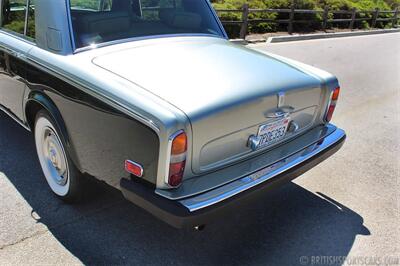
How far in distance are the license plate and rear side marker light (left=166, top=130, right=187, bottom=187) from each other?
2.02ft

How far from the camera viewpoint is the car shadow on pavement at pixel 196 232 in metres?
2.64

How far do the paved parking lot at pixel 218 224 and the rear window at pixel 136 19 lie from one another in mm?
1099

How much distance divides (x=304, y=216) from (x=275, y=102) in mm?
1130

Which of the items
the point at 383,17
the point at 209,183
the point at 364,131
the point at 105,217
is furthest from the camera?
the point at 383,17

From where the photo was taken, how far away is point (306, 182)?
370 cm

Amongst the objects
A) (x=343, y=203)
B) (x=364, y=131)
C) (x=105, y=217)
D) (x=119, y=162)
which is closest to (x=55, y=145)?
(x=105, y=217)

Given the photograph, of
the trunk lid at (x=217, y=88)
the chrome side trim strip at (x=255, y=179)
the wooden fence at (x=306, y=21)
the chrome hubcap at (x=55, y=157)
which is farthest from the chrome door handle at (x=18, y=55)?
the wooden fence at (x=306, y=21)

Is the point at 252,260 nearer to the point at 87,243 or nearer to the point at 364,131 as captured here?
the point at 87,243

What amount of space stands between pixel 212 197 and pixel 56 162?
58.8 inches

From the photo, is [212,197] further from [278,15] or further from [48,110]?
[278,15]

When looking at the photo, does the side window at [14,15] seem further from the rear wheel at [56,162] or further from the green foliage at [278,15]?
the green foliage at [278,15]

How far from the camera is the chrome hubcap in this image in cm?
300

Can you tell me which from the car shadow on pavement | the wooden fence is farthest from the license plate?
the wooden fence

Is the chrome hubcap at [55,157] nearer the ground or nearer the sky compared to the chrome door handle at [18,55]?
nearer the ground
